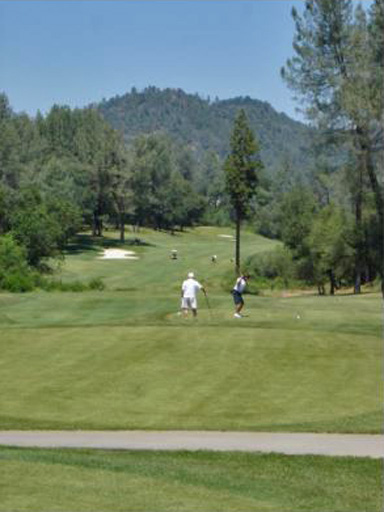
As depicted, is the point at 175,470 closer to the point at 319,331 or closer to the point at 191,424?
the point at 191,424

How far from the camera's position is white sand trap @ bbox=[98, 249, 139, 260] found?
330 feet

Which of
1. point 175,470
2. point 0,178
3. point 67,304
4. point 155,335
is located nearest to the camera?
point 175,470

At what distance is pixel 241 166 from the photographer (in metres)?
84.9

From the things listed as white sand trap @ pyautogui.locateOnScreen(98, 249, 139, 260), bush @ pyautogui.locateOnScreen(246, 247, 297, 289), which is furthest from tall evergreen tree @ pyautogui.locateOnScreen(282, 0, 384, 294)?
white sand trap @ pyautogui.locateOnScreen(98, 249, 139, 260)

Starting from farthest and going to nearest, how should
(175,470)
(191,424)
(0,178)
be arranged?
1. (0,178)
2. (191,424)
3. (175,470)

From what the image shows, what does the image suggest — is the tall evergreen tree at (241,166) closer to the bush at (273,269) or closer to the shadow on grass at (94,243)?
the bush at (273,269)

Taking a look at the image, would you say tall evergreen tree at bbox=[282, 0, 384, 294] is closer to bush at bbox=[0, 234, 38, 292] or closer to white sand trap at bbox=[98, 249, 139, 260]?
bush at bbox=[0, 234, 38, 292]

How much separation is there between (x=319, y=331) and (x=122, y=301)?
46.6ft

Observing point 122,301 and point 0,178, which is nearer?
point 122,301

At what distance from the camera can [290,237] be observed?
7494cm

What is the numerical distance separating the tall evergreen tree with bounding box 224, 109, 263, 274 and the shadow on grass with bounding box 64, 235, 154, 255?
85.3 feet

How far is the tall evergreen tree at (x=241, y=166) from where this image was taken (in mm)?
84125

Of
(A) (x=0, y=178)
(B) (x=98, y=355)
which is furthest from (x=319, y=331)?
(A) (x=0, y=178)

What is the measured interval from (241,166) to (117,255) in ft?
75.2
